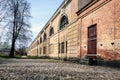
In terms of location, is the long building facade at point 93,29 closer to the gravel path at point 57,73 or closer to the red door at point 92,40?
the red door at point 92,40

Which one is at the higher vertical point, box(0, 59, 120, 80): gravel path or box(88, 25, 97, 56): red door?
box(88, 25, 97, 56): red door

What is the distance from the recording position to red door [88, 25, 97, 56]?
715 inches

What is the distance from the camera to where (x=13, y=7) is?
42125 mm

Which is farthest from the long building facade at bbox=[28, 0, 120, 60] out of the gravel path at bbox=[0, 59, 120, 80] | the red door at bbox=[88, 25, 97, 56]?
the gravel path at bbox=[0, 59, 120, 80]

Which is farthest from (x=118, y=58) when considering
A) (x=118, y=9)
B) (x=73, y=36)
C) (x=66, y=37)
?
(x=66, y=37)

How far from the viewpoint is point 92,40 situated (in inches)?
735

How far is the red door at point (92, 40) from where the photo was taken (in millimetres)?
18156

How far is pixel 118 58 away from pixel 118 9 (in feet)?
9.10

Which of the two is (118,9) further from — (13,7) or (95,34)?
(13,7)

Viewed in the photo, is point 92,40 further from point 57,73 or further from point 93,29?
point 57,73

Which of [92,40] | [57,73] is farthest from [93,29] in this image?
[57,73]

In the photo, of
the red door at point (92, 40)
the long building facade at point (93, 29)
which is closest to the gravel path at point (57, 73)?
the long building facade at point (93, 29)

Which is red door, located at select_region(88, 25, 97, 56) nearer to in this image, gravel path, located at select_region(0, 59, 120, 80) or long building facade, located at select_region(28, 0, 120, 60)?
long building facade, located at select_region(28, 0, 120, 60)

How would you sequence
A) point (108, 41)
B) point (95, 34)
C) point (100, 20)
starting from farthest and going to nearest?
1. point (95, 34)
2. point (100, 20)
3. point (108, 41)
